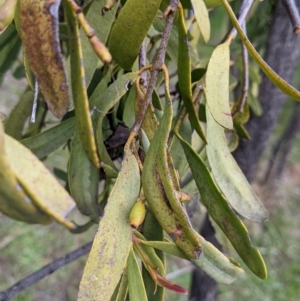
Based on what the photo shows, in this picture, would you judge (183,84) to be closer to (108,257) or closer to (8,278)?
(108,257)

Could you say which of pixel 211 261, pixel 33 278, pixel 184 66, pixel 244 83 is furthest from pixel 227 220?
pixel 33 278

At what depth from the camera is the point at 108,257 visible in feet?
0.99

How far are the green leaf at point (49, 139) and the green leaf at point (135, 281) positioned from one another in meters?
0.18

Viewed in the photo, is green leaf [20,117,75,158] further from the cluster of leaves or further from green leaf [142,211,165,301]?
green leaf [142,211,165,301]

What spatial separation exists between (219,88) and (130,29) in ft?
0.33

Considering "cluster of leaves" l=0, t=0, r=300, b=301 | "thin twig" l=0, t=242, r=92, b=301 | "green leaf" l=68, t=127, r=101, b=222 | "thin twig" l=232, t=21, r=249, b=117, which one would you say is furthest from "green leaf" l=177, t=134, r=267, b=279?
"thin twig" l=0, t=242, r=92, b=301

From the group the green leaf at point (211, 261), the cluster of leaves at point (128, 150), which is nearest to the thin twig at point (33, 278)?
the cluster of leaves at point (128, 150)

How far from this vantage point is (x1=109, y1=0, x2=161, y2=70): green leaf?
0.34 metres

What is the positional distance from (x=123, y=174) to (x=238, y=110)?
1.04 feet

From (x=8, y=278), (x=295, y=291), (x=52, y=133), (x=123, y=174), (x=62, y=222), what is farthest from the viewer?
(x=295, y=291)

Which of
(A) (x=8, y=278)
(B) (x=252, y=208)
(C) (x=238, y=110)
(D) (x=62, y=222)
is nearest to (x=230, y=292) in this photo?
(A) (x=8, y=278)

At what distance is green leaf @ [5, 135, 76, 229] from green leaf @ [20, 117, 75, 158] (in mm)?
243

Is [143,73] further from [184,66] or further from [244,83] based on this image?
[244,83]

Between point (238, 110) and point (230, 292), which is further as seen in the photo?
point (230, 292)
